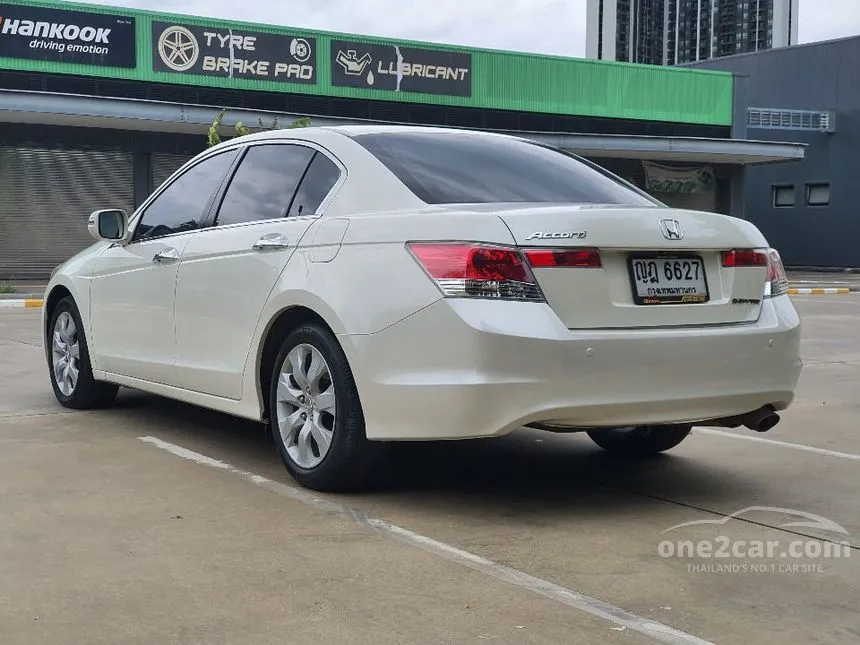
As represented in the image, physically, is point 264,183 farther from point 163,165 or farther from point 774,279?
point 163,165

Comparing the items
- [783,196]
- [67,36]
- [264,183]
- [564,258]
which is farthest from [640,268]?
[783,196]

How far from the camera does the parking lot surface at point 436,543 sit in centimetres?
321

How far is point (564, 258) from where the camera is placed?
425cm

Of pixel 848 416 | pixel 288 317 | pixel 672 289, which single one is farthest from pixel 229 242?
pixel 848 416

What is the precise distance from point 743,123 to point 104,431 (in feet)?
112

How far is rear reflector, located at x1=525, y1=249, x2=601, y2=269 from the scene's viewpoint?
4.22 meters

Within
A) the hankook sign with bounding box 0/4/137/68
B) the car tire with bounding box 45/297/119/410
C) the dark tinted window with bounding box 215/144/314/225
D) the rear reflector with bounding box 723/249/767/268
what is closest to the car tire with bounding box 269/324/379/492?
the dark tinted window with bounding box 215/144/314/225

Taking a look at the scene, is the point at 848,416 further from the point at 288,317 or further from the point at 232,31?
the point at 232,31

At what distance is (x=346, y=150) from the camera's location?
5059 mm

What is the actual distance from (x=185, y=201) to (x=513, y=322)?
267cm

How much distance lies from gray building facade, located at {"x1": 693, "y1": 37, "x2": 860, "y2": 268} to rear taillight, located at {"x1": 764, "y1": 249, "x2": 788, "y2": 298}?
3705 centimetres

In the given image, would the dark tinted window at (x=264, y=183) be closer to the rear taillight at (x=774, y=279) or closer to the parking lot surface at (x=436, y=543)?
the parking lot surface at (x=436, y=543)

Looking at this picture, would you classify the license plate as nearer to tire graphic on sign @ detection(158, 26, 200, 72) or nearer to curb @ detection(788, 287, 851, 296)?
curb @ detection(788, 287, 851, 296)

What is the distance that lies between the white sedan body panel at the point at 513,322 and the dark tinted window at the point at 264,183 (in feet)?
0.62
